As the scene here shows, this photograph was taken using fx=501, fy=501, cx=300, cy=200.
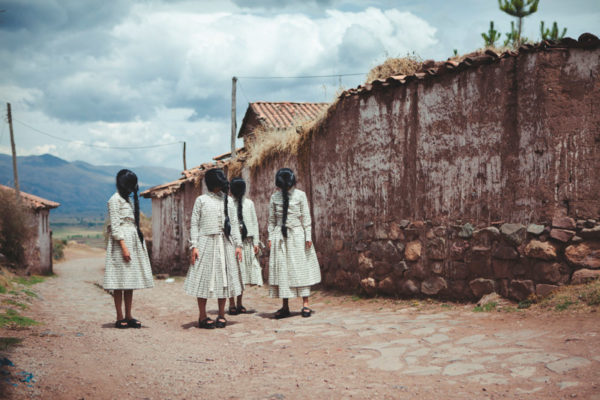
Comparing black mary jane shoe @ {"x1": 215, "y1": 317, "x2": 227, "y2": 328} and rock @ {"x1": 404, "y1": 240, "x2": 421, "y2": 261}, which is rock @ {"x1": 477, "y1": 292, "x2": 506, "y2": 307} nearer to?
rock @ {"x1": 404, "y1": 240, "x2": 421, "y2": 261}

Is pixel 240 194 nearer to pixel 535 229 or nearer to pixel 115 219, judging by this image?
pixel 115 219

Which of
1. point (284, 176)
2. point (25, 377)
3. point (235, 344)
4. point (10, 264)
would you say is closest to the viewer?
point (25, 377)

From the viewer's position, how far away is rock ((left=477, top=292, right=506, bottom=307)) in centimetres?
588

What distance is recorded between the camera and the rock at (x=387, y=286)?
7.21 metres

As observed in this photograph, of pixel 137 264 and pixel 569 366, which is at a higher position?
pixel 137 264

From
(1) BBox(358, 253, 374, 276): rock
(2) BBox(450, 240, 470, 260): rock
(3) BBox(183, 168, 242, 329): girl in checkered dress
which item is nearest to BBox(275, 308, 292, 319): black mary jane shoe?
(3) BBox(183, 168, 242, 329): girl in checkered dress

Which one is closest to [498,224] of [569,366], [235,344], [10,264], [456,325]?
[456,325]

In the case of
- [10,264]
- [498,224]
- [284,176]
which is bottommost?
[10,264]

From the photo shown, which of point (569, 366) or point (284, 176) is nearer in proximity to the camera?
point (569, 366)

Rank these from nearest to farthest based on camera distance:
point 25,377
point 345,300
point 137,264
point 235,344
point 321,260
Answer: point 25,377 → point 235,344 → point 137,264 → point 345,300 → point 321,260

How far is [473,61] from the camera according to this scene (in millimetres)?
6172

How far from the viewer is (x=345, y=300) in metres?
7.74

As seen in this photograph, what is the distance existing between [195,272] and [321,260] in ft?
11.0

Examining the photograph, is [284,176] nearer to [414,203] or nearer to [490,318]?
[414,203]
